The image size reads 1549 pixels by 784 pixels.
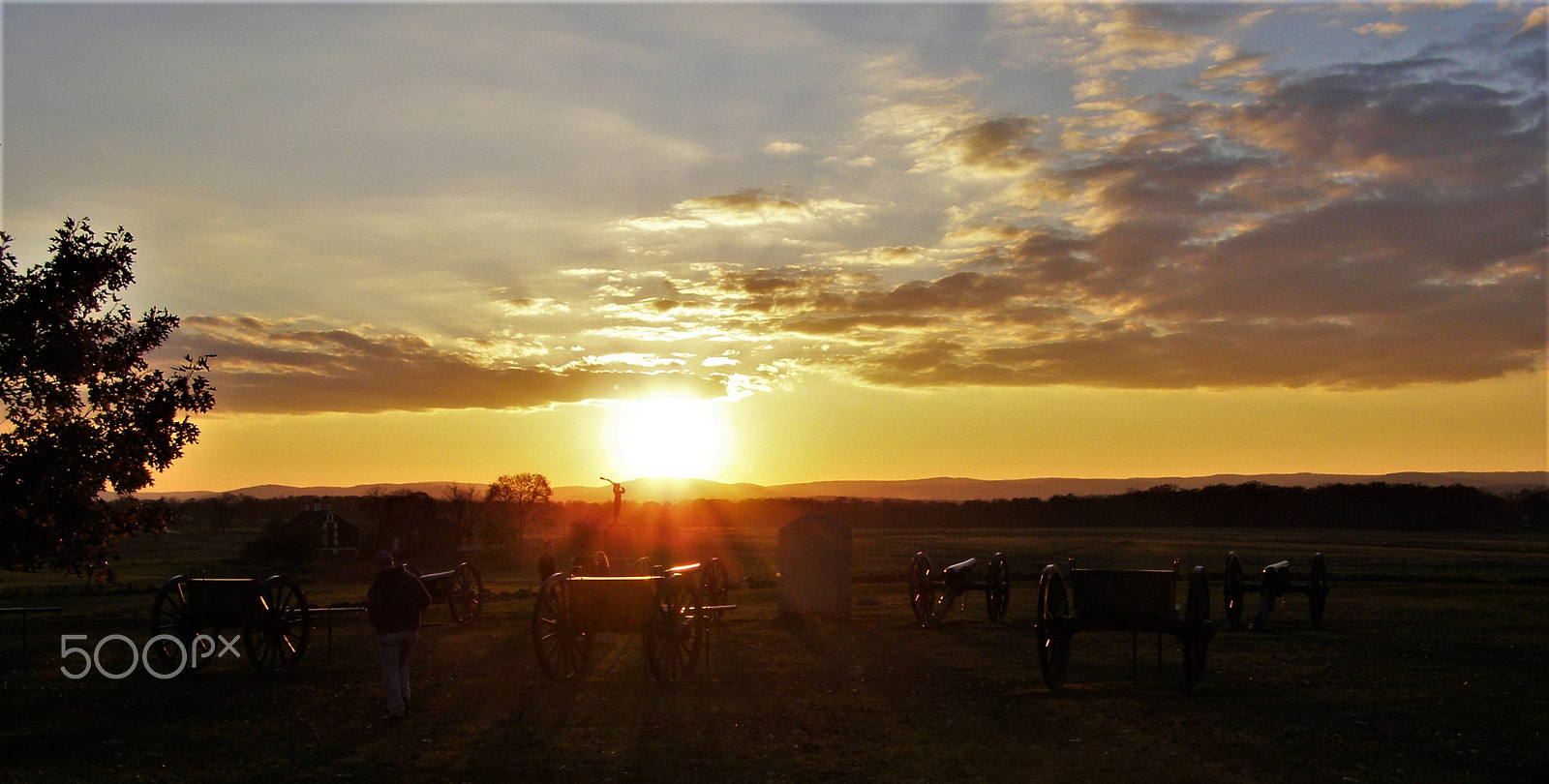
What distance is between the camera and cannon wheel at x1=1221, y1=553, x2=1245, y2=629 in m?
23.6

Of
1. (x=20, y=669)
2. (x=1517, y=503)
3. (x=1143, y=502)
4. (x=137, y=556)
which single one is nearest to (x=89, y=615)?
(x=20, y=669)

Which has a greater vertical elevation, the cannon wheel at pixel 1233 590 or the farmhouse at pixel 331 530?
the cannon wheel at pixel 1233 590

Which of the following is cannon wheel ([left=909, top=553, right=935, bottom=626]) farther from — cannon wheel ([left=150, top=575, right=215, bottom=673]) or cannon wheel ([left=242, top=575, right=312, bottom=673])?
cannon wheel ([left=150, top=575, right=215, bottom=673])

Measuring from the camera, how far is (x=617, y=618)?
15977 millimetres

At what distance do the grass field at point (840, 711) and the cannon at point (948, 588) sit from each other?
64 cm

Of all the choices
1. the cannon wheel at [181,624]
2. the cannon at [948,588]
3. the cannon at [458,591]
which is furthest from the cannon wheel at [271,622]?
the cannon at [948,588]

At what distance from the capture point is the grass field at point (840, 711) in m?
10.8

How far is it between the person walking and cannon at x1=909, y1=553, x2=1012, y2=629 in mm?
13595

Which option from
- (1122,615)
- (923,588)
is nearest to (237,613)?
(1122,615)

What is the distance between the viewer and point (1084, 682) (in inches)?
650

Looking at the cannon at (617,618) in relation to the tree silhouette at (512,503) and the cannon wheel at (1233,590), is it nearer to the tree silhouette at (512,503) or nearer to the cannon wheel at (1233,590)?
the cannon wheel at (1233,590)

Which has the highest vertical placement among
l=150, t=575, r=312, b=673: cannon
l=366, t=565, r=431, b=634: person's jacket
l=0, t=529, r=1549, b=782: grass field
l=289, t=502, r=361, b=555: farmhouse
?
l=366, t=565, r=431, b=634: person's jacket

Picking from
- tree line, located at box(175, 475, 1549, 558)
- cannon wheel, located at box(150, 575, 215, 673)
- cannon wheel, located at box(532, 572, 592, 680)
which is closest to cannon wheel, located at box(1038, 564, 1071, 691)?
cannon wheel, located at box(532, 572, 592, 680)

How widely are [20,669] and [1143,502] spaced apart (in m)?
112
